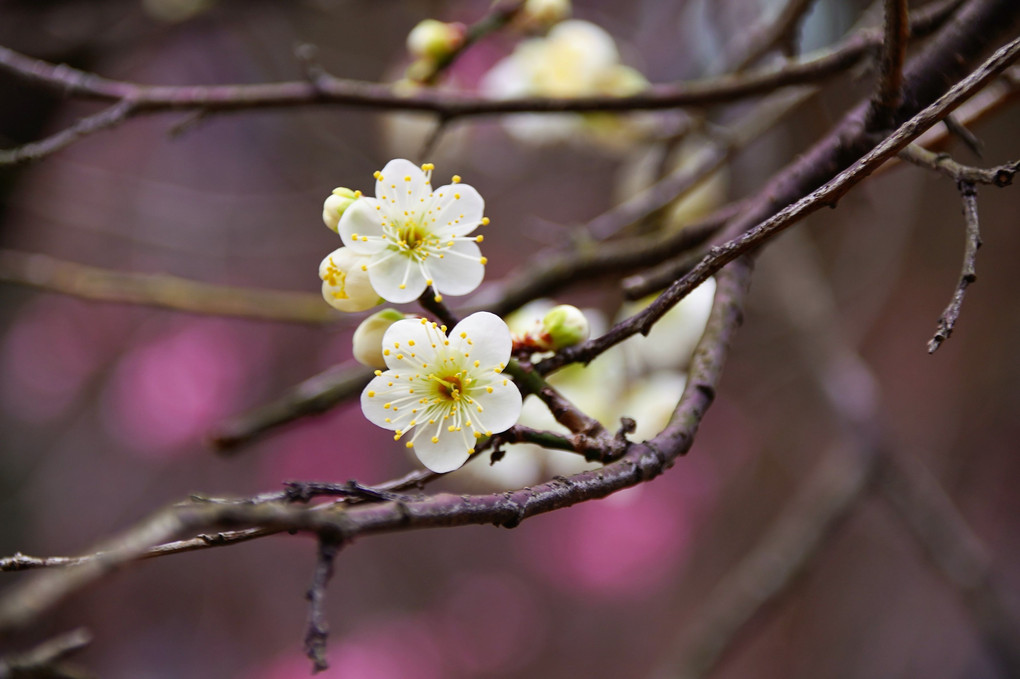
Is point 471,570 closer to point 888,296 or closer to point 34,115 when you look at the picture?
point 888,296

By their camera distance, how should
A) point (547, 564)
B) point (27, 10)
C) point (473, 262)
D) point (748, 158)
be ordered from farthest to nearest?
point (547, 564) → point (748, 158) → point (27, 10) → point (473, 262)

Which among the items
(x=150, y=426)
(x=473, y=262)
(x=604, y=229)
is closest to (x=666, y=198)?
(x=604, y=229)

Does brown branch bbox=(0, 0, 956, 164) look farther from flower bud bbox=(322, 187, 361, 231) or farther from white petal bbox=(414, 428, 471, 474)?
white petal bbox=(414, 428, 471, 474)

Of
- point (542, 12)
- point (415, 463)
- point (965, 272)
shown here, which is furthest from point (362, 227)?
point (415, 463)

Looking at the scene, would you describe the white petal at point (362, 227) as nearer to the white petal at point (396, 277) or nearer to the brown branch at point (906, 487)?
the white petal at point (396, 277)

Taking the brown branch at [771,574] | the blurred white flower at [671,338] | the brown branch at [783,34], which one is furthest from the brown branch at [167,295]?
the brown branch at [771,574]

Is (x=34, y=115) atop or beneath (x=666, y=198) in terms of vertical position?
atop

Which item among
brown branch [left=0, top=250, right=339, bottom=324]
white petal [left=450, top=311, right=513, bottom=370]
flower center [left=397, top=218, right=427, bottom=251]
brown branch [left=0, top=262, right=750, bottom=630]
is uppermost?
brown branch [left=0, top=250, right=339, bottom=324]

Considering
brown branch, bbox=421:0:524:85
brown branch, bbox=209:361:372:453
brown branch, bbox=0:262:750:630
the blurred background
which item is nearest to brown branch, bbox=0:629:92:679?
brown branch, bbox=0:262:750:630
